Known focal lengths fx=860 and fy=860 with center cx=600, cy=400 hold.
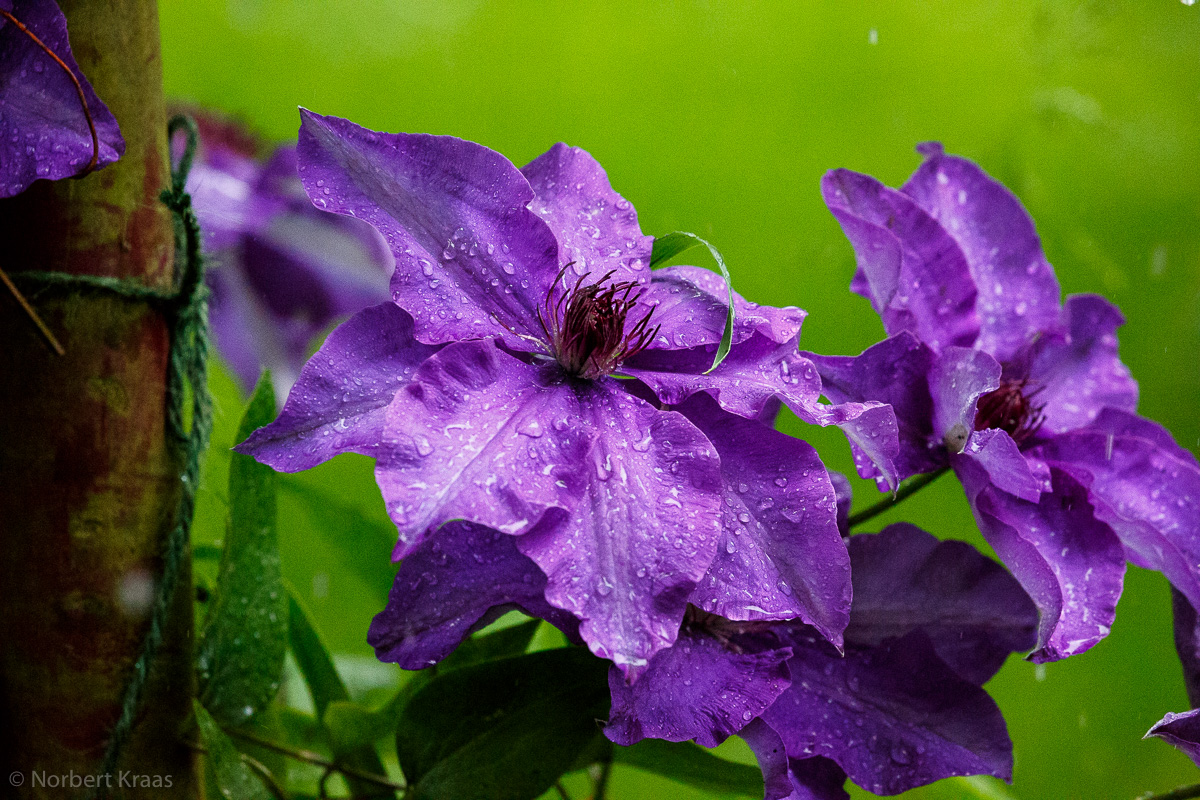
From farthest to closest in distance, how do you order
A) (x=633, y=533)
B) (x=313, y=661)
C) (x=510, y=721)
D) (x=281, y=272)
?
(x=281, y=272), (x=313, y=661), (x=510, y=721), (x=633, y=533)

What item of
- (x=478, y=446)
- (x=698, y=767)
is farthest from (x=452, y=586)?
(x=698, y=767)

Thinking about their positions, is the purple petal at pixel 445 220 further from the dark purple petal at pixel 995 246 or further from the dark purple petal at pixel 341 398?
the dark purple petal at pixel 995 246

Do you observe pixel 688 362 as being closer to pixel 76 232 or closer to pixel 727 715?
pixel 727 715

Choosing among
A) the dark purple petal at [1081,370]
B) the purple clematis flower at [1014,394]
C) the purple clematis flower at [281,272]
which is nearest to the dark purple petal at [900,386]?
the purple clematis flower at [1014,394]

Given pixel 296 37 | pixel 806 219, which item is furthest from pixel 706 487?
pixel 296 37

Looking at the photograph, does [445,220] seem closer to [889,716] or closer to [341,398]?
[341,398]
